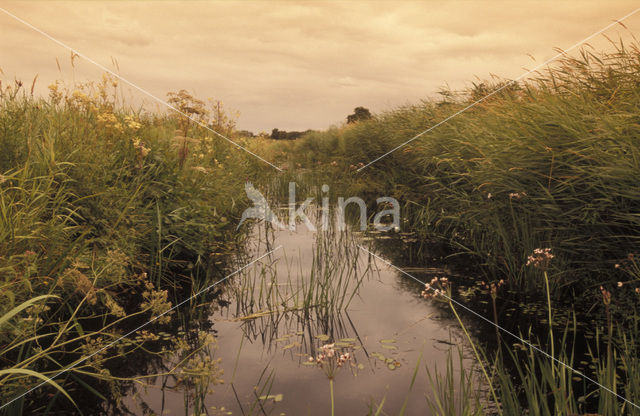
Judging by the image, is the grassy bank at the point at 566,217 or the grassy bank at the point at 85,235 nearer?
the grassy bank at the point at 85,235

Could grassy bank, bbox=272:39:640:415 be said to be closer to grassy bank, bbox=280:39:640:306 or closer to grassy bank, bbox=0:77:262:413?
grassy bank, bbox=280:39:640:306

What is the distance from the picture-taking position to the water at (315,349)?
10.3 ft

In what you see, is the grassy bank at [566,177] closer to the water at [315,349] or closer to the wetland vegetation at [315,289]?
the wetland vegetation at [315,289]

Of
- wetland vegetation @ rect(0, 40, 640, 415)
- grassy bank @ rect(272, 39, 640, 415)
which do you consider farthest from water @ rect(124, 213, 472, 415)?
grassy bank @ rect(272, 39, 640, 415)

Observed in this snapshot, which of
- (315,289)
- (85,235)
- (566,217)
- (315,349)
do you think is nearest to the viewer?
(315,349)

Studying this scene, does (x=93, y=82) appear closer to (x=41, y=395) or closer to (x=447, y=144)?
(x=41, y=395)

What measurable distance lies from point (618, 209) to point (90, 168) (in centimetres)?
504

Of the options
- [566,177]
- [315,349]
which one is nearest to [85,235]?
[315,349]

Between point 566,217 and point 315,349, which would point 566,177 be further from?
point 315,349

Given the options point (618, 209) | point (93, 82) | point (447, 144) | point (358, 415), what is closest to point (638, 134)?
point (618, 209)

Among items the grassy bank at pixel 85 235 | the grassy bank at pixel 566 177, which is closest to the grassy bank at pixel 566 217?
the grassy bank at pixel 566 177

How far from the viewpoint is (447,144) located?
7816 millimetres

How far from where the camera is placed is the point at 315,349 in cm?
391

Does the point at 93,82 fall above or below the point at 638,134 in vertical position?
above
